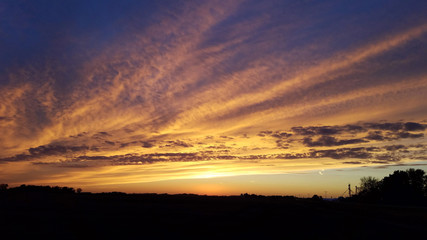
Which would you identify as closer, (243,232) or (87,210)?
(243,232)

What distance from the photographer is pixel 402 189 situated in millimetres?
93500

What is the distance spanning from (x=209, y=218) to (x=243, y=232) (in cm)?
416

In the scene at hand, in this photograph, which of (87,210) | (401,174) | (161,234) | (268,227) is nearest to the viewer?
(161,234)

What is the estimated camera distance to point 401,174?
100688mm

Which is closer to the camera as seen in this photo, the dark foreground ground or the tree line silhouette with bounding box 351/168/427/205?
the dark foreground ground

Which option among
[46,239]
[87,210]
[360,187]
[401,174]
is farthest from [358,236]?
[360,187]

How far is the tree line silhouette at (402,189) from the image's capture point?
88438 millimetres

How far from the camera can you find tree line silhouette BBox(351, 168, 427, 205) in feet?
290

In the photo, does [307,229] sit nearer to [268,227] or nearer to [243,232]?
[268,227]

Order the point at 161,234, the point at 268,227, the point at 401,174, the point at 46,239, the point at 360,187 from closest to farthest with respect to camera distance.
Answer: the point at 46,239, the point at 161,234, the point at 268,227, the point at 401,174, the point at 360,187

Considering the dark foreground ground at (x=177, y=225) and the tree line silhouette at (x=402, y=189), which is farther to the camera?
the tree line silhouette at (x=402, y=189)

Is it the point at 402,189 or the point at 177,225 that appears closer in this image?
the point at 177,225

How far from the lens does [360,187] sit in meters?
136

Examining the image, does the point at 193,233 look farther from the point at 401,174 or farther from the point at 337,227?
the point at 401,174
